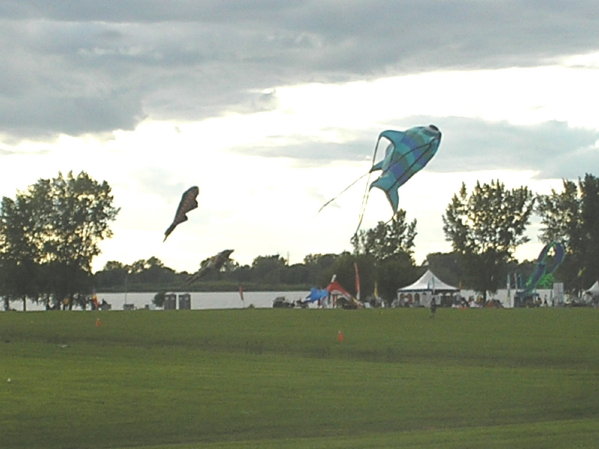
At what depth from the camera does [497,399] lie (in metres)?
26.4

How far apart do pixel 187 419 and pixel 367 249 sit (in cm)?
12754

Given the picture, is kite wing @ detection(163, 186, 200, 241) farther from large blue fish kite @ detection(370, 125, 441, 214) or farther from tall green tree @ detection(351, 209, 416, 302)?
tall green tree @ detection(351, 209, 416, 302)

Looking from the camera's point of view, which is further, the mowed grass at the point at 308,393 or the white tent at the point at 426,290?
the white tent at the point at 426,290

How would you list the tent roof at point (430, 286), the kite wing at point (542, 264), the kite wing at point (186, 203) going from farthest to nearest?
the tent roof at point (430, 286), the kite wing at point (542, 264), the kite wing at point (186, 203)

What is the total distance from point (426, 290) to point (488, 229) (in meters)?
21.8

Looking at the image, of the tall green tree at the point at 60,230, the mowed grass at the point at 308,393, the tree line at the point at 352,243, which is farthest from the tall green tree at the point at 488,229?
the mowed grass at the point at 308,393

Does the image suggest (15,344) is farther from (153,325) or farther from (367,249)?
(367,249)

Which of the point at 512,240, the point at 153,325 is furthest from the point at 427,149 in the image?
the point at 512,240

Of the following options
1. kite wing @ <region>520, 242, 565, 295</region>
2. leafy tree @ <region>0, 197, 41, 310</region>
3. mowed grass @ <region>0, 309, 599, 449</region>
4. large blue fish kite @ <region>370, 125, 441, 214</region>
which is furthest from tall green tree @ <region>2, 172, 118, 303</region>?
large blue fish kite @ <region>370, 125, 441, 214</region>

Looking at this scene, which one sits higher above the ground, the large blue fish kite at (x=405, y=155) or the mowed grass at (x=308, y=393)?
the large blue fish kite at (x=405, y=155)

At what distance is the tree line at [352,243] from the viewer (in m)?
135

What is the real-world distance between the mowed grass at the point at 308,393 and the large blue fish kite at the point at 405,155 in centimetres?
527

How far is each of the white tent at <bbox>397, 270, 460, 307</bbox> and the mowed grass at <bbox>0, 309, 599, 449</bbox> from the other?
231 feet

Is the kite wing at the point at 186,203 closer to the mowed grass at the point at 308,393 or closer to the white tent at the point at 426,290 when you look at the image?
the mowed grass at the point at 308,393
